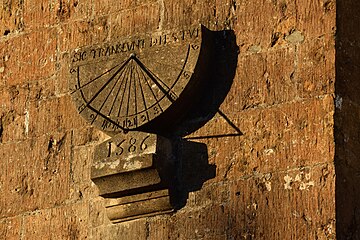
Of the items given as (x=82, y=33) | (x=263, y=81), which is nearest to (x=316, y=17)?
(x=263, y=81)

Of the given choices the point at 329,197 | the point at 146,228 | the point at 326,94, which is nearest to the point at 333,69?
the point at 326,94

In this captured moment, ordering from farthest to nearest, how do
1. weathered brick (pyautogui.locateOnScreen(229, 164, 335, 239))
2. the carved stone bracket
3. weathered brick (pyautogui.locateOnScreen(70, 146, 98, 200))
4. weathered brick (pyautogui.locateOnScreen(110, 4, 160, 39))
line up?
1. weathered brick (pyautogui.locateOnScreen(110, 4, 160, 39))
2. weathered brick (pyautogui.locateOnScreen(70, 146, 98, 200))
3. the carved stone bracket
4. weathered brick (pyautogui.locateOnScreen(229, 164, 335, 239))

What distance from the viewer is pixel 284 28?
7684mm

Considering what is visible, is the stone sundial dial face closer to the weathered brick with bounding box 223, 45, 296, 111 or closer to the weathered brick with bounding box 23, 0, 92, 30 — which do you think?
the weathered brick with bounding box 223, 45, 296, 111

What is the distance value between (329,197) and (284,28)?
93 cm

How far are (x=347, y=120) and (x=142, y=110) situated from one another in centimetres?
97

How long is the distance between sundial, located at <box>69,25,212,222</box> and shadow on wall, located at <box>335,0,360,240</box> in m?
0.65

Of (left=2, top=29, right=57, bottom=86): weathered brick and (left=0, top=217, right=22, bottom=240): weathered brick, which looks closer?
(left=0, top=217, right=22, bottom=240): weathered brick

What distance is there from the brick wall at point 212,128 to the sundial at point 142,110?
0.11 meters

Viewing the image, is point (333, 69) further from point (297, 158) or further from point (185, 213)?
point (185, 213)

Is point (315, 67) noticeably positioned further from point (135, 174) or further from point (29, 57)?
point (29, 57)

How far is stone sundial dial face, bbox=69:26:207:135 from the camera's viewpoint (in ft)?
25.1

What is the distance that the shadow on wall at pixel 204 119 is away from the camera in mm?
7590

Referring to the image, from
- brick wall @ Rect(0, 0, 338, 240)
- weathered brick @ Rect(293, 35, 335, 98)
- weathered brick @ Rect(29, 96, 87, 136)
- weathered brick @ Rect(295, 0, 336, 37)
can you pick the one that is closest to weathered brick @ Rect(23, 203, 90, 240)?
brick wall @ Rect(0, 0, 338, 240)
